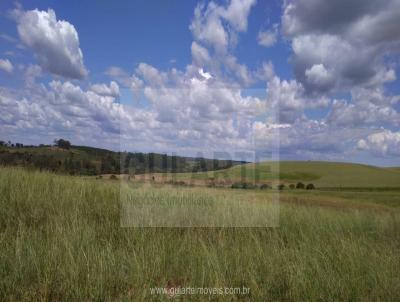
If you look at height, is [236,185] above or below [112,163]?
below

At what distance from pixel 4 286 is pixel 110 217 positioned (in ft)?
12.4

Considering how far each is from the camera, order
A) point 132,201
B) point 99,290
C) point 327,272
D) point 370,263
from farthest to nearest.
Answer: point 132,201 < point 370,263 < point 327,272 < point 99,290

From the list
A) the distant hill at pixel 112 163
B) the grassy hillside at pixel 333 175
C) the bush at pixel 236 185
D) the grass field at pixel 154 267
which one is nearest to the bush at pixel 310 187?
the grassy hillside at pixel 333 175

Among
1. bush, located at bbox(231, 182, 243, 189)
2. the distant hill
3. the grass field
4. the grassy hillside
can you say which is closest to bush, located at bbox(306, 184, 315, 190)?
the grassy hillside

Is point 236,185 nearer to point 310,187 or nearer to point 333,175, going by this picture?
point 310,187

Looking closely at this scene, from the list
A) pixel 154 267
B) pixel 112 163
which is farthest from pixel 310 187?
pixel 154 267

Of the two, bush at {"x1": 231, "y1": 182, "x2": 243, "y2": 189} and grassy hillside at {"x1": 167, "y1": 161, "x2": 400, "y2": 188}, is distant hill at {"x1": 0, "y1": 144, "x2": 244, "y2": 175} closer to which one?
bush at {"x1": 231, "y1": 182, "x2": 243, "y2": 189}

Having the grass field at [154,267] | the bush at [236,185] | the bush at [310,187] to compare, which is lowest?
the bush at [310,187]

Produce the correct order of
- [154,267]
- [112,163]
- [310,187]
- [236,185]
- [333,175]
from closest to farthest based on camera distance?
[154,267] < [112,163] < [236,185] < [310,187] < [333,175]

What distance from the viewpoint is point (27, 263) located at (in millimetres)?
4129

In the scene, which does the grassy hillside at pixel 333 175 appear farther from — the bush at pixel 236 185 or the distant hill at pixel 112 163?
the distant hill at pixel 112 163

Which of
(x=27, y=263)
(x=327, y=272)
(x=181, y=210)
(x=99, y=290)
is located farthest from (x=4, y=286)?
(x=181, y=210)

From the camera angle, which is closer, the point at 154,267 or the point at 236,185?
→ the point at 154,267

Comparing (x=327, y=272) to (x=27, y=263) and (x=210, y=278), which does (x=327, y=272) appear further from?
(x=27, y=263)
